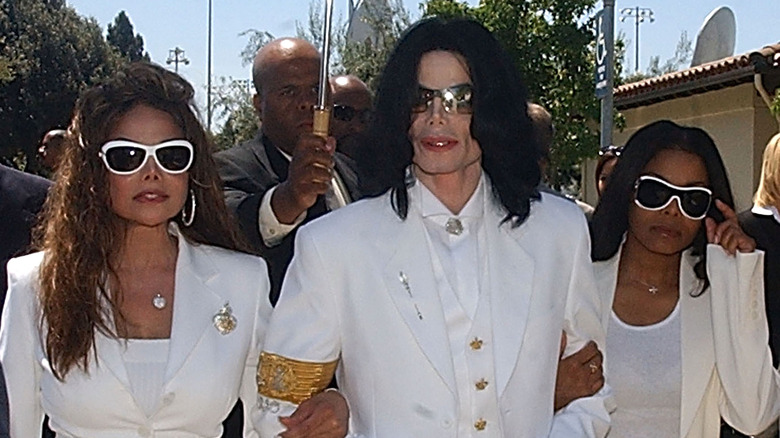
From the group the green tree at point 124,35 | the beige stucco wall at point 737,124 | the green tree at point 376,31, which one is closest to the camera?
the beige stucco wall at point 737,124

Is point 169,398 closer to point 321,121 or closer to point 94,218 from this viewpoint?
point 94,218

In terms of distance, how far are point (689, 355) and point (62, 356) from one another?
2044 mm

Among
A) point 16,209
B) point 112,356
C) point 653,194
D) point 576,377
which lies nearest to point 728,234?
point 653,194

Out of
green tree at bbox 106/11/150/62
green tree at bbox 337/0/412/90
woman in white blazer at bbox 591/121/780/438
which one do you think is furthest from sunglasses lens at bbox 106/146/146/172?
green tree at bbox 106/11/150/62

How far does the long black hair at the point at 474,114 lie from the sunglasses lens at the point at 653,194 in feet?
3.08

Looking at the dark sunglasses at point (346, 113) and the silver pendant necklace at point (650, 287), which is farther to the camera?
the dark sunglasses at point (346, 113)

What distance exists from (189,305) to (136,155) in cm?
47

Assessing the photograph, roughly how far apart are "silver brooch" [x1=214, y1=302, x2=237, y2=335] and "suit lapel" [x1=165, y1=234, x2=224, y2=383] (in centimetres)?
1

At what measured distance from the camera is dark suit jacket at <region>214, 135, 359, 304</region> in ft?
14.6

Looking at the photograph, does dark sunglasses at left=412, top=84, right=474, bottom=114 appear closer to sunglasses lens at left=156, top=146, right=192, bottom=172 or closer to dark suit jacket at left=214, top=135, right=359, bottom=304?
sunglasses lens at left=156, top=146, right=192, bottom=172

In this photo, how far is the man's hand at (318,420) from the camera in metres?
3.15

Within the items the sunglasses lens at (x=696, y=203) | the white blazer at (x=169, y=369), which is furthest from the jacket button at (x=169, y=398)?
the sunglasses lens at (x=696, y=203)

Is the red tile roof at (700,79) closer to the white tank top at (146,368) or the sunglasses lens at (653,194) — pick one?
the sunglasses lens at (653,194)

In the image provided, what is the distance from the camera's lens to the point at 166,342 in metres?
3.48
